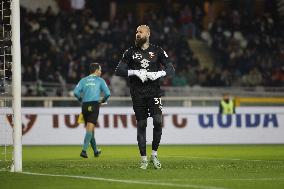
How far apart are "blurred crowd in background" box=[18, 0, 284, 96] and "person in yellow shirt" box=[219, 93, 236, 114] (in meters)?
4.56

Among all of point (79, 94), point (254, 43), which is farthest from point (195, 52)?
point (79, 94)

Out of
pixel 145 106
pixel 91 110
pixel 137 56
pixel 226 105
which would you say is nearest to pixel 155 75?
pixel 137 56

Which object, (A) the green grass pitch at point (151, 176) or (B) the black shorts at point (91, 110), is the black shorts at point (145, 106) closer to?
(A) the green grass pitch at point (151, 176)

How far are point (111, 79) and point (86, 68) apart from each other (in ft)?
3.80

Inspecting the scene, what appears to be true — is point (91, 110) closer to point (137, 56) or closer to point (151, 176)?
point (137, 56)

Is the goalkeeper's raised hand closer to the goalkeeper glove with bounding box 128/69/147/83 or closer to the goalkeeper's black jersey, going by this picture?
the goalkeeper glove with bounding box 128/69/147/83

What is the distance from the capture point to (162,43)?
112 ft

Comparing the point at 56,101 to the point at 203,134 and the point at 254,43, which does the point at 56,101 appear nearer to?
the point at 203,134

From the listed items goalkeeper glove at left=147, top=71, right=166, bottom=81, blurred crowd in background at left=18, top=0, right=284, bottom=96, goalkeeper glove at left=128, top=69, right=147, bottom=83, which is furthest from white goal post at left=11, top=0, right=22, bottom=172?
blurred crowd in background at left=18, top=0, right=284, bottom=96

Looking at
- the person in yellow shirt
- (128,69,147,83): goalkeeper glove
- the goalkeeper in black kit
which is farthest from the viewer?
the person in yellow shirt

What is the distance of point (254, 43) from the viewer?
35.6 meters

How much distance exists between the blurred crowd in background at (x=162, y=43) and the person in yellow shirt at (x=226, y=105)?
456cm

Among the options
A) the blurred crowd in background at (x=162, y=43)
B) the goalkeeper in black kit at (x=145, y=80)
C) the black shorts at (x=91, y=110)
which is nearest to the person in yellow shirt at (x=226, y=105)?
the blurred crowd in background at (x=162, y=43)

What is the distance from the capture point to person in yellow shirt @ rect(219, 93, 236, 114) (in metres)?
27.2
